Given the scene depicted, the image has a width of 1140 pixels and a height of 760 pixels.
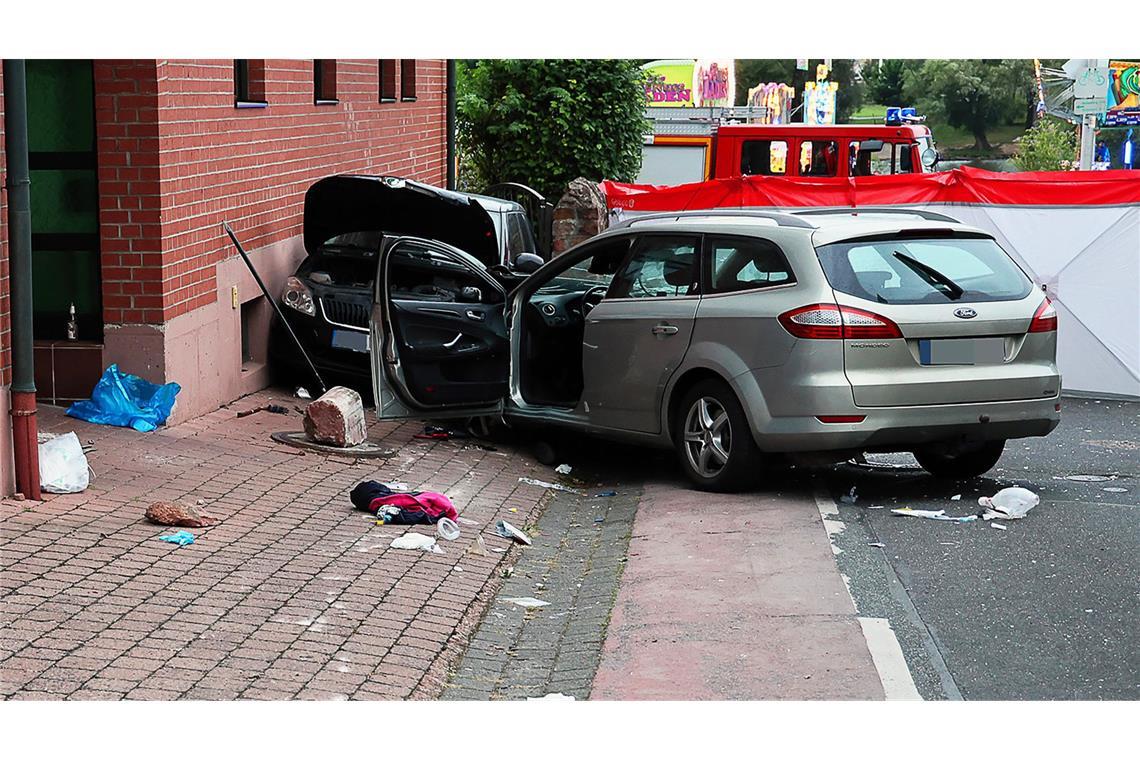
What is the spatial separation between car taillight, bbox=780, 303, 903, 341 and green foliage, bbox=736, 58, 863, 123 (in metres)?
56.4

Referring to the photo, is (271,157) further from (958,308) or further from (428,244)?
(958,308)

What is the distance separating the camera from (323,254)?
41.2ft

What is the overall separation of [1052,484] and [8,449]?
6141mm

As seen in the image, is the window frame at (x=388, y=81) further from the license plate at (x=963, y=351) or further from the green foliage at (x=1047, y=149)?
the green foliage at (x=1047, y=149)

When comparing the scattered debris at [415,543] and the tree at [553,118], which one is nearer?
the scattered debris at [415,543]

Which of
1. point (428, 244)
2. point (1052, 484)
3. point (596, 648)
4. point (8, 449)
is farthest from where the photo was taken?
point (428, 244)

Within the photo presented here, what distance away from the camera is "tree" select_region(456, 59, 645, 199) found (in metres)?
23.5

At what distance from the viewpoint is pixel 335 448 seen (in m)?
9.73

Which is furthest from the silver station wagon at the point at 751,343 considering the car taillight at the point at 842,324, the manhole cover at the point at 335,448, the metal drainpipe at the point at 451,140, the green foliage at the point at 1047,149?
the green foliage at the point at 1047,149

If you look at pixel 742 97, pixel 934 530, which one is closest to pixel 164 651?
pixel 934 530

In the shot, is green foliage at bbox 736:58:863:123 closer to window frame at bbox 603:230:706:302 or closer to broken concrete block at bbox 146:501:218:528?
window frame at bbox 603:230:706:302

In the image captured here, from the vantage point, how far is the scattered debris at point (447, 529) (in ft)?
25.1

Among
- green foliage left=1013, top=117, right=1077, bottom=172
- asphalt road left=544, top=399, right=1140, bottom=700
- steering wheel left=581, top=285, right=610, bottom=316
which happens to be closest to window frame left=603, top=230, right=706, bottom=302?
steering wheel left=581, top=285, right=610, bottom=316

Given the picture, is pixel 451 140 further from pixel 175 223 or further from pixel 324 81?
pixel 175 223
